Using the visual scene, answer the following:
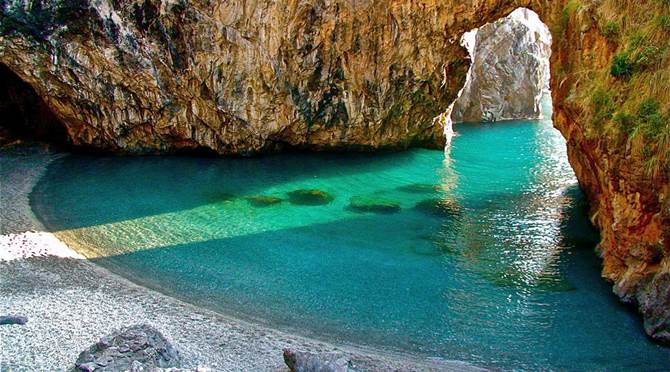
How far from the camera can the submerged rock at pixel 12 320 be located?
575 inches

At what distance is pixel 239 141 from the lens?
3275 cm

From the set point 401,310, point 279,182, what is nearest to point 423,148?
point 279,182

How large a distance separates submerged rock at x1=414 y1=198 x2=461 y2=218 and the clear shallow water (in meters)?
0.13

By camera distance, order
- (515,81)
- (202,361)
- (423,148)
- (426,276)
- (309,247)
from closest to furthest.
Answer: (202,361) → (426,276) → (309,247) → (423,148) → (515,81)

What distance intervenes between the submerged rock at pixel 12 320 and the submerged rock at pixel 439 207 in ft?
50.7

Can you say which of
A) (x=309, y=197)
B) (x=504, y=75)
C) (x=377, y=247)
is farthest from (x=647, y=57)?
(x=504, y=75)

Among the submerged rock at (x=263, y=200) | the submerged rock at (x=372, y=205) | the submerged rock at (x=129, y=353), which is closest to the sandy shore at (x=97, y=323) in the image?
the submerged rock at (x=129, y=353)

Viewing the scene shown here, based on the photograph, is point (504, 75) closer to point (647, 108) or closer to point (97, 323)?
point (647, 108)

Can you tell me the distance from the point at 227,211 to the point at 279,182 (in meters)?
4.87

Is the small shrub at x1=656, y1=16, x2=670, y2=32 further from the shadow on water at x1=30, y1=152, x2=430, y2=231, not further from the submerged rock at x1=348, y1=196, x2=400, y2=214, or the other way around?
the shadow on water at x1=30, y1=152, x2=430, y2=231

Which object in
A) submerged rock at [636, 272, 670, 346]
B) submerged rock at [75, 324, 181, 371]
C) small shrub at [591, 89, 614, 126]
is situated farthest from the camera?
small shrub at [591, 89, 614, 126]

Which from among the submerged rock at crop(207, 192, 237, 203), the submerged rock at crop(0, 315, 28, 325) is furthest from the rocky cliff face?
the submerged rock at crop(0, 315, 28, 325)

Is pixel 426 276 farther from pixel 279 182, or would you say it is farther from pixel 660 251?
pixel 279 182

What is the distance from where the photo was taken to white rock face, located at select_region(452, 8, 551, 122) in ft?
157
